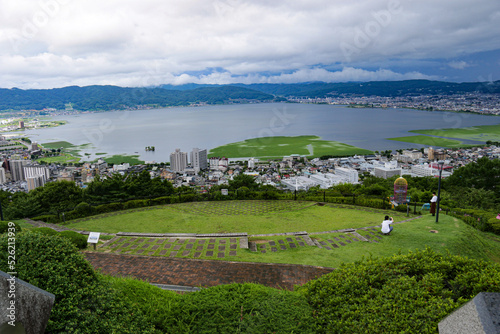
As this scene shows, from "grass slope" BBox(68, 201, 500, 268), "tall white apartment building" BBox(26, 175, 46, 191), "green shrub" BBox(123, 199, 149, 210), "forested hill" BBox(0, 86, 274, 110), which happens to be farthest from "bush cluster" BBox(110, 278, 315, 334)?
"forested hill" BBox(0, 86, 274, 110)

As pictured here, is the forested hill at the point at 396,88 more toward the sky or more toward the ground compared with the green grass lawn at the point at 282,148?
more toward the sky

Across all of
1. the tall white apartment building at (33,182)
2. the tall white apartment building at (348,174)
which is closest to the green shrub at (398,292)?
the tall white apartment building at (348,174)

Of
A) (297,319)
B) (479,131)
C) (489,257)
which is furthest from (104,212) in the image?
(479,131)

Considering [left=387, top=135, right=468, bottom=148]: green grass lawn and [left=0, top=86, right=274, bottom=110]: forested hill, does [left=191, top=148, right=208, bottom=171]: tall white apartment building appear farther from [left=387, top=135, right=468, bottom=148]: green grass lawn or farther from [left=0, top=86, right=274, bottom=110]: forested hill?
[left=0, top=86, right=274, bottom=110]: forested hill

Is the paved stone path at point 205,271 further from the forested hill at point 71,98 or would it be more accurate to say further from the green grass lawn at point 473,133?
the forested hill at point 71,98

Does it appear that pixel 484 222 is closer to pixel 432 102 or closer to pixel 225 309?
pixel 225 309

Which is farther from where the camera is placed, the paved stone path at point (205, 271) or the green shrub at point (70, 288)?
the paved stone path at point (205, 271)

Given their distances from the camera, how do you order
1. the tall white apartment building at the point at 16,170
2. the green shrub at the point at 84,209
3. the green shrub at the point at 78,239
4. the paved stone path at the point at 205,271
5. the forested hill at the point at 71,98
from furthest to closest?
1. the forested hill at the point at 71,98
2. the tall white apartment building at the point at 16,170
3. the green shrub at the point at 84,209
4. the green shrub at the point at 78,239
5. the paved stone path at the point at 205,271

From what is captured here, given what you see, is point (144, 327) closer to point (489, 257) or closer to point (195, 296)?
point (195, 296)
